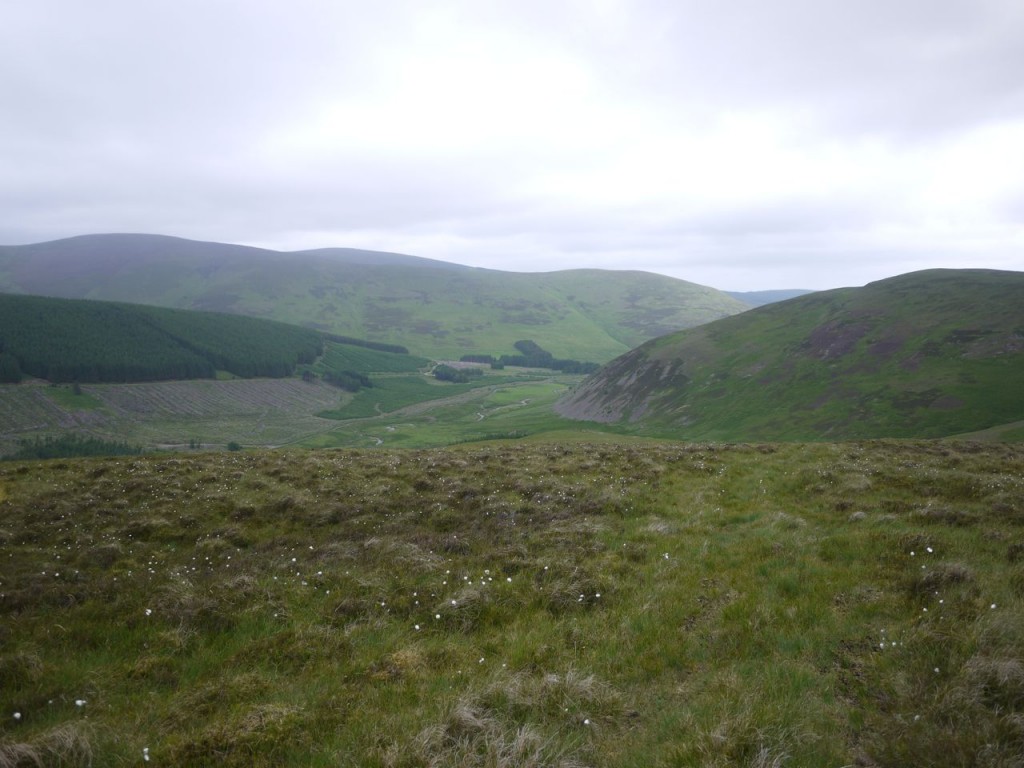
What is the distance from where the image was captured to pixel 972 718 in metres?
6.43

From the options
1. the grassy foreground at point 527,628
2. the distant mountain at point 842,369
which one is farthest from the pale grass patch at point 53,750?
the distant mountain at point 842,369

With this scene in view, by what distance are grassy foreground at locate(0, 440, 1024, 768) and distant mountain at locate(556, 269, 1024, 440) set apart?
296 ft

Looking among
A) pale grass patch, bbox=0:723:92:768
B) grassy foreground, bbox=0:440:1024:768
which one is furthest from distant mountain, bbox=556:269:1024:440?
pale grass patch, bbox=0:723:92:768

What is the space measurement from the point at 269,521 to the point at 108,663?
8634mm

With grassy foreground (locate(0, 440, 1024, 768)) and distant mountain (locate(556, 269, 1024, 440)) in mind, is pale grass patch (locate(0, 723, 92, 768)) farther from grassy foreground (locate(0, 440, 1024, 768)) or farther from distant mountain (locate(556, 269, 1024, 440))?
distant mountain (locate(556, 269, 1024, 440))

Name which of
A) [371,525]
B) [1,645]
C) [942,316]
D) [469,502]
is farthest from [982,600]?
[942,316]

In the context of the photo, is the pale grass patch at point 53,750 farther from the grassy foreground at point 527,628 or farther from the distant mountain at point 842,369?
the distant mountain at point 842,369

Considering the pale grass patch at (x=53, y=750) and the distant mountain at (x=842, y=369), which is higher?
the distant mountain at (x=842, y=369)

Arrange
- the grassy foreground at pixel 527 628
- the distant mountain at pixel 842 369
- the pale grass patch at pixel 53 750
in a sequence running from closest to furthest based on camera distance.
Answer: the pale grass patch at pixel 53 750 < the grassy foreground at pixel 527 628 < the distant mountain at pixel 842 369

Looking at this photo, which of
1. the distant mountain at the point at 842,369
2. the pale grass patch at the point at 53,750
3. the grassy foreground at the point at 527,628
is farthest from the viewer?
the distant mountain at the point at 842,369

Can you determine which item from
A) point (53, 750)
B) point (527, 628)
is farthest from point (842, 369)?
point (53, 750)

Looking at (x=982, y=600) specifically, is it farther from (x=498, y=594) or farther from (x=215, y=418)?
(x=215, y=418)

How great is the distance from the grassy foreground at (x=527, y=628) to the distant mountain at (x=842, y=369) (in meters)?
90.1

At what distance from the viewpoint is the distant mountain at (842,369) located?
9306cm
